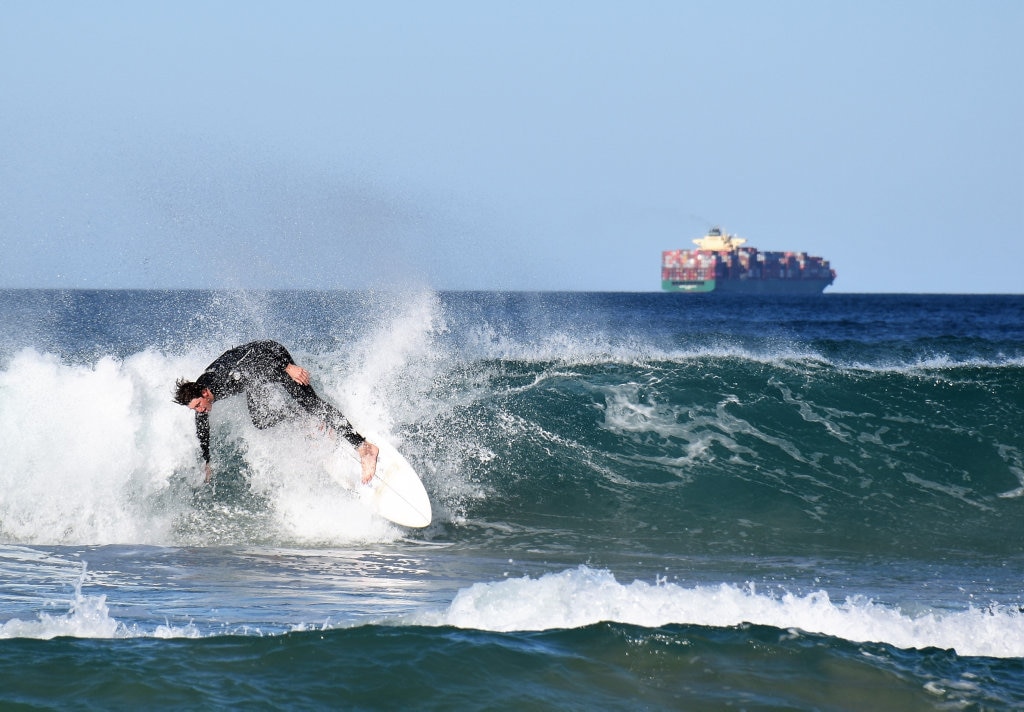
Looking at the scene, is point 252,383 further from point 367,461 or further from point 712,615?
point 712,615

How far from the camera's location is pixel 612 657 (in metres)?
4.54

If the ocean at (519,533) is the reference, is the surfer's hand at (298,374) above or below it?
above

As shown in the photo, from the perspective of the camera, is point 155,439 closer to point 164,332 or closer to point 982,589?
point 982,589

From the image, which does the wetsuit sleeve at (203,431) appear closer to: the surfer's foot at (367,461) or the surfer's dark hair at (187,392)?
the surfer's dark hair at (187,392)

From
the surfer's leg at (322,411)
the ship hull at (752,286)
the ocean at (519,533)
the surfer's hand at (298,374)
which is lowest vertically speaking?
the ocean at (519,533)

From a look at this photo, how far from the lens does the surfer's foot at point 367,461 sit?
8273 mm

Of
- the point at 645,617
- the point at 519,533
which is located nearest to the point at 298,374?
the point at 519,533

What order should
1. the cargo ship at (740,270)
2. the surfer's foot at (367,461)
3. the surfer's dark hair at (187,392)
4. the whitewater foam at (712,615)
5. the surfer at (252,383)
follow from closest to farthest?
1. the whitewater foam at (712,615)
2. the surfer's dark hair at (187,392)
3. the surfer at (252,383)
4. the surfer's foot at (367,461)
5. the cargo ship at (740,270)

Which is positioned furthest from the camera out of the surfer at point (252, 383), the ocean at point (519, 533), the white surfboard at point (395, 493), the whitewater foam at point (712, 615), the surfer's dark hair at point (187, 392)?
the white surfboard at point (395, 493)

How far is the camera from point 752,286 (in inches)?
4756

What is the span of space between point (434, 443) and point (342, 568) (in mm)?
3597

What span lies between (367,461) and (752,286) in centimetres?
11685

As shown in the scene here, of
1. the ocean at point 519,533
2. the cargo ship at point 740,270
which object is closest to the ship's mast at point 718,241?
the cargo ship at point 740,270

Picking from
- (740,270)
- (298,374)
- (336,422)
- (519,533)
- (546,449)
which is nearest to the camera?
(298,374)
